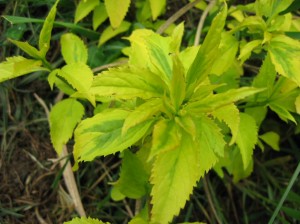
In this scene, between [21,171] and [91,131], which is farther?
[21,171]

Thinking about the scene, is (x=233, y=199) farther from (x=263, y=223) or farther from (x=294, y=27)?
(x=294, y=27)

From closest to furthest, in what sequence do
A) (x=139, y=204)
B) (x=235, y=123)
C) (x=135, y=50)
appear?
1. (x=235, y=123)
2. (x=135, y=50)
3. (x=139, y=204)

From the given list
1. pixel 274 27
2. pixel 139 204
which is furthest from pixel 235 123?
pixel 139 204

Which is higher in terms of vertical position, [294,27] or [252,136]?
[294,27]

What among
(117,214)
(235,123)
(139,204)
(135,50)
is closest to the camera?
(235,123)

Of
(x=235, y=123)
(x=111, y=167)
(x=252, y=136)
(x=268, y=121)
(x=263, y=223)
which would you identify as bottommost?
(x=263, y=223)

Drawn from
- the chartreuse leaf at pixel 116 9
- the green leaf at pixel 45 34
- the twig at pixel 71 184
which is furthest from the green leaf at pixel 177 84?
the twig at pixel 71 184

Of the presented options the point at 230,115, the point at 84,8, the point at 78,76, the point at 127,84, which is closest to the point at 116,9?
the point at 84,8

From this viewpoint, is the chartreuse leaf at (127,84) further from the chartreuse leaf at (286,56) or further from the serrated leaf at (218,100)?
the chartreuse leaf at (286,56)
